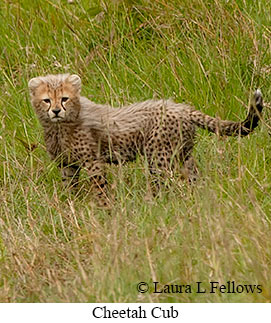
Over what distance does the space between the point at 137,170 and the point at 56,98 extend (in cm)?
67

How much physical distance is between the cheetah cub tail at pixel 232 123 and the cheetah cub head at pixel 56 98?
744 millimetres

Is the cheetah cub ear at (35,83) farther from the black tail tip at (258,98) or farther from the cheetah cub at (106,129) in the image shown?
the black tail tip at (258,98)

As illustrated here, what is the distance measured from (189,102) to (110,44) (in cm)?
101

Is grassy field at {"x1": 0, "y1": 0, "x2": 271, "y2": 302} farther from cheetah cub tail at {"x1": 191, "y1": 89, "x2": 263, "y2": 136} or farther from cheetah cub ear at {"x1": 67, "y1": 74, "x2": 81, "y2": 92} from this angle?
Result: cheetah cub ear at {"x1": 67, "y1": 74, "x2": 81, "y2": 92}

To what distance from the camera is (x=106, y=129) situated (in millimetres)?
6133

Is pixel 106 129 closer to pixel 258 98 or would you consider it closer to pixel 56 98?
pixel 56 98

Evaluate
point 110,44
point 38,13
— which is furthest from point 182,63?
point 38,13

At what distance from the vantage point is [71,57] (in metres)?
7.62

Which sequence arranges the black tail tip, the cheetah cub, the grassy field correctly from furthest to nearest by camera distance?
the cheetah cub → the black tail tip → the grassy field

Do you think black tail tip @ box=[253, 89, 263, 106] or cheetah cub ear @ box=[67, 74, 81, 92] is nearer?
black tail tip @ box=[253, 89, 263, 106]

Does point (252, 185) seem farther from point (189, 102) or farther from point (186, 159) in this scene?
point (189, 102)

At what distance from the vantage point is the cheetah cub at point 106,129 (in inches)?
236

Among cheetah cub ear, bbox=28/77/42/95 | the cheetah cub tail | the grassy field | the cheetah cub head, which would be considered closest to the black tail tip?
the cheetah cub tail

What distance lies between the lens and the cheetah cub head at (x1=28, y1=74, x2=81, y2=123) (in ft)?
19.8
